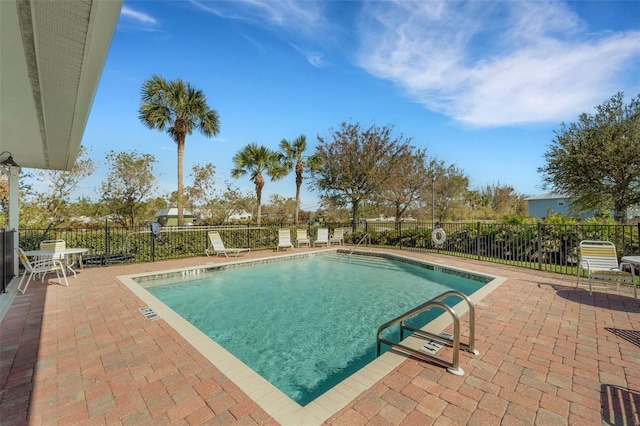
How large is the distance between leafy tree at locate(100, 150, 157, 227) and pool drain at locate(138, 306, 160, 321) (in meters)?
16.1

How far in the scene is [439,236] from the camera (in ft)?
36.8

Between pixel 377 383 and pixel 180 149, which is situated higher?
pixel 180 149

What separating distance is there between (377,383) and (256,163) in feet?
57.3

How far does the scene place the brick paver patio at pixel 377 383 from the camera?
215 cm

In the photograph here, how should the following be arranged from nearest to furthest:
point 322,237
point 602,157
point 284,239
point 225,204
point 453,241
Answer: point 453,241, point 602,157, point 284,239, point 322,237, point 225,204

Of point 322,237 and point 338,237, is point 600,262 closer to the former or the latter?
point 338,237

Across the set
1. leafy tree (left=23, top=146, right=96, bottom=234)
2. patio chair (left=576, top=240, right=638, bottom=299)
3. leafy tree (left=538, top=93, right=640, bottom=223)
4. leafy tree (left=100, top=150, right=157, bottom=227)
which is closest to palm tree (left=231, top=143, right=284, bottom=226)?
leafy tree (left=100, top=150, right=157, bottom=227)

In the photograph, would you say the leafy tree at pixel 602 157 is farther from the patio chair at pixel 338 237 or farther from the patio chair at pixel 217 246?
the patio chair at pixel 217 246

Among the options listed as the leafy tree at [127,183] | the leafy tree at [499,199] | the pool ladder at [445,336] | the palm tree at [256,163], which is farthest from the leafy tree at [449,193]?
the pool ladder at [445,336]

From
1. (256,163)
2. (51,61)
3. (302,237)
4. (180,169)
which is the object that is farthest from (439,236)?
(180,169)

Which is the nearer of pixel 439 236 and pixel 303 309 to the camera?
pixel 303 309

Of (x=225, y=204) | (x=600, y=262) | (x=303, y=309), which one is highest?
(x=225, y=204)

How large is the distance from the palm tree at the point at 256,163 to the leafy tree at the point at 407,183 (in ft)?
25.4

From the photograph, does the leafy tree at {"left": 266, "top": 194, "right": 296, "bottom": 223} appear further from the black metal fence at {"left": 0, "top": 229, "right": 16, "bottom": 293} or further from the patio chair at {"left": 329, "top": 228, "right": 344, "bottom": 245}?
the black metal fence at {"left": 0, "top": 229, "right": 16, "bottom": 293}
